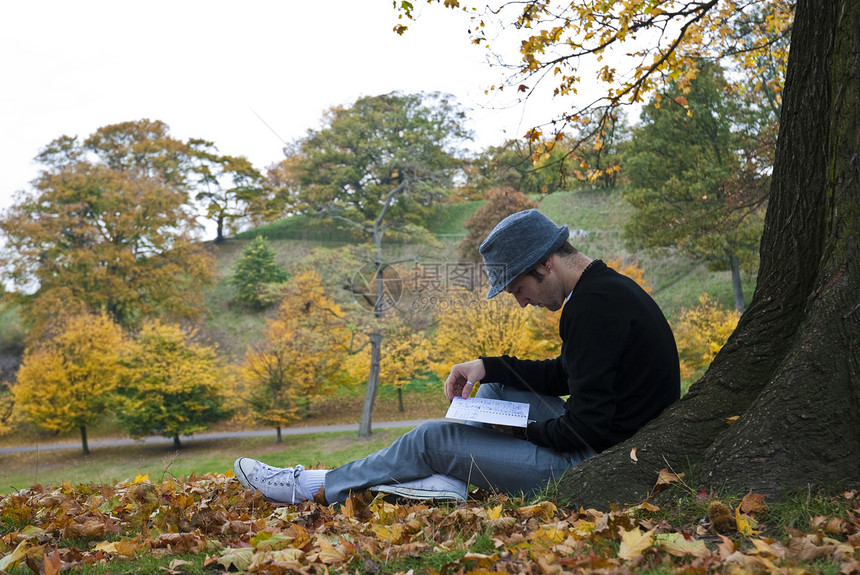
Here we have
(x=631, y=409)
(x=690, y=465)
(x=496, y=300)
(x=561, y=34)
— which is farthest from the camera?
(x=496, y=300)

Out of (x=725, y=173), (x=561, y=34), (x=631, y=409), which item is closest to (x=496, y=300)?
(x=725, y=173)

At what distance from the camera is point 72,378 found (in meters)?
18.9

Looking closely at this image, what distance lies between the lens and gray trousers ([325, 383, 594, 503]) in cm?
259

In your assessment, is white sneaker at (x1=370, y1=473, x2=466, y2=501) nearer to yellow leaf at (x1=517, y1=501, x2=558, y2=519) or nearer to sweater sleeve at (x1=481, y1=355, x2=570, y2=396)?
yellow leaf at (x1=517, y1=501, x2=558, y2=519)

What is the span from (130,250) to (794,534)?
27.1m

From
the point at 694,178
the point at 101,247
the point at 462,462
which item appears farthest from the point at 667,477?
the point at 101,247

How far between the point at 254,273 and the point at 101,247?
6.07 metres

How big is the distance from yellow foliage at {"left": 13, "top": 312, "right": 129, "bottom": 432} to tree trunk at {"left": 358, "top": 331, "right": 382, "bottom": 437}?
7471 mm

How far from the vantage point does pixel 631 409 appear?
2537 millimetres

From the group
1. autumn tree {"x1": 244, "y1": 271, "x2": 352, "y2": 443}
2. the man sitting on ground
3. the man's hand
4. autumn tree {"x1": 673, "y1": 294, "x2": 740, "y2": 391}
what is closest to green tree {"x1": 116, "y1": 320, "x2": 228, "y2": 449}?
autumn tree {"x1": 244, "y1": 271, "x2": 352, "y2": 443}

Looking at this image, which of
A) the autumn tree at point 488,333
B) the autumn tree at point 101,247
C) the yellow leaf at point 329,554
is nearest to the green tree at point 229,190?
the autumn tree at point 101,247

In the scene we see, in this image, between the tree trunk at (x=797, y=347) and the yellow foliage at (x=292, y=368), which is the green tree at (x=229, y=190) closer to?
the yellow foliage at (x=292, y=368)

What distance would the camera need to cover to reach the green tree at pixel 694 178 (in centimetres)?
1823

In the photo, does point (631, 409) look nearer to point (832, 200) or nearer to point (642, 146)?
point (832, 200)
